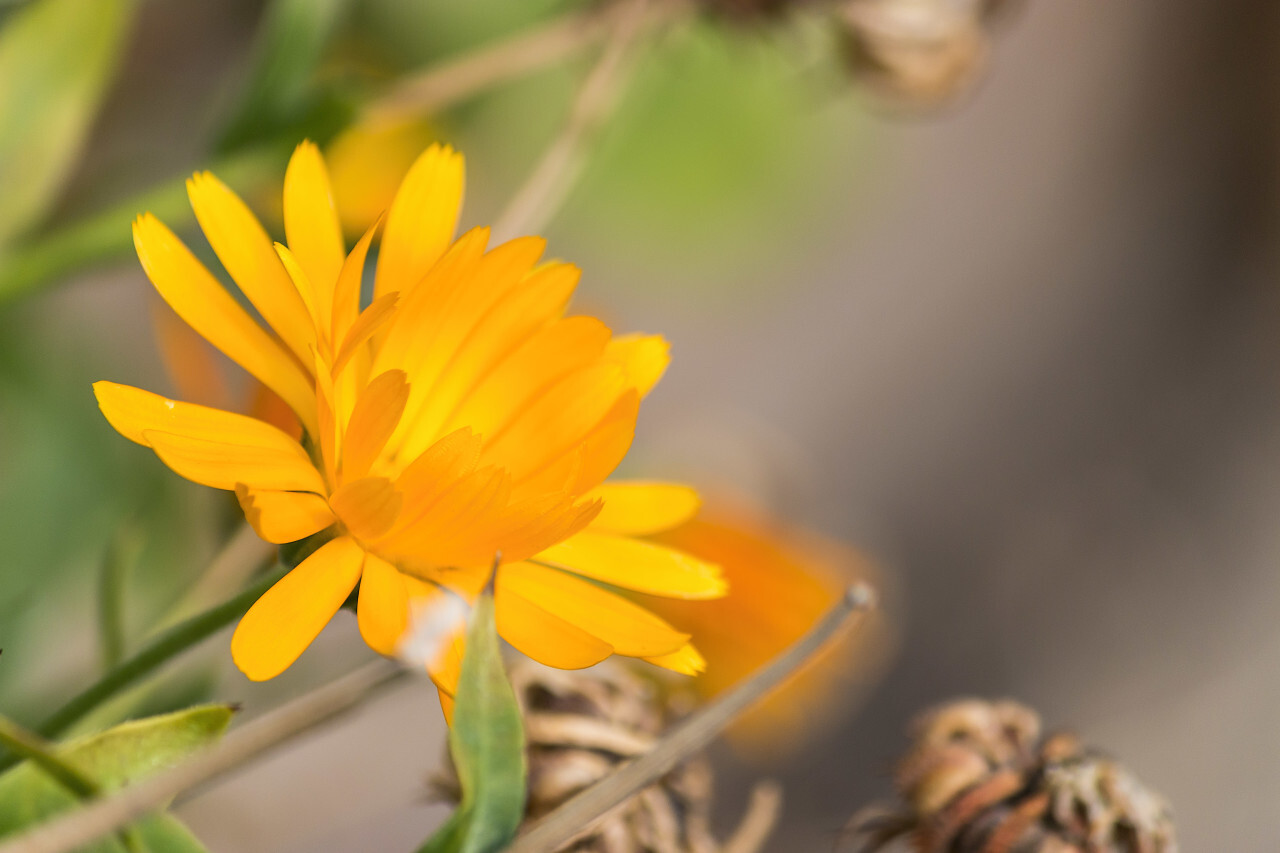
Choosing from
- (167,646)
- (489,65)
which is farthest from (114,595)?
(489,65)

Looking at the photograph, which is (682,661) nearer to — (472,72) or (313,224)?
(313,224)

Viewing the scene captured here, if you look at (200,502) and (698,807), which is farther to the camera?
(200,502)

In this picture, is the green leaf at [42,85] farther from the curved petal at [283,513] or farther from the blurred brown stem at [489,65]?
the curved petal at [283,513]

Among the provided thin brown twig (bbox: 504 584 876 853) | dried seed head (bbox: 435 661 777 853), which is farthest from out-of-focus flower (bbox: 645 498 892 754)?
thin brown twig (bbox: 504 584 876 853)

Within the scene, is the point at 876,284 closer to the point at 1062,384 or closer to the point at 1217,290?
the point at 1062,384

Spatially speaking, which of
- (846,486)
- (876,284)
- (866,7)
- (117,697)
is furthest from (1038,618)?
(117,697)

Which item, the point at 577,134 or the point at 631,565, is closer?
the point at 631,565

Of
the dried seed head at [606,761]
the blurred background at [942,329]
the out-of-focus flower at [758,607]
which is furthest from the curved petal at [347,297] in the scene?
the blurred background at [942,329]
